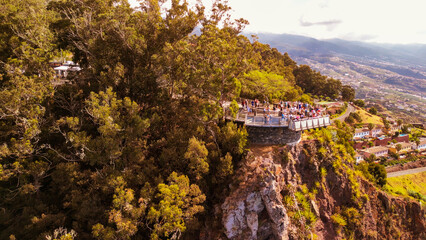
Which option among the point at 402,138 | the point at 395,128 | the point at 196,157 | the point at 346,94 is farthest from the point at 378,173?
the point at 395,128

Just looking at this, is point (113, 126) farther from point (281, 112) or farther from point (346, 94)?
point (346, 94)

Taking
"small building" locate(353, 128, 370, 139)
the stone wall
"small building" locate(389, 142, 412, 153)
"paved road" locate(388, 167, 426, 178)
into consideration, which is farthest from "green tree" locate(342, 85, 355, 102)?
the stone wall

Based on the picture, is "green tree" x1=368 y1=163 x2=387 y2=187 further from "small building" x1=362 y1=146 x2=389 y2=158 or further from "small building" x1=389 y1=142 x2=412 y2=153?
"small building" x1=389 y1=142 x2=412 y2=153

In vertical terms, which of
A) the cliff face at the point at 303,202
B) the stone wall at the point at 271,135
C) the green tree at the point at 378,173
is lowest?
the green tree at the point at 378,173

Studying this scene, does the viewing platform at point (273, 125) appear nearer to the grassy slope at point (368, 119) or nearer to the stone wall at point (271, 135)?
the stone wall at point (271, 135)

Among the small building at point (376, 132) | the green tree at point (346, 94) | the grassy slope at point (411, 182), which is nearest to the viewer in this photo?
the grassy slope at point (411, 182)

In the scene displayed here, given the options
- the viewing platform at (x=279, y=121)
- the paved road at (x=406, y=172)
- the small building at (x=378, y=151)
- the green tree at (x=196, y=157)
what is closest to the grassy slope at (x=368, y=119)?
the small building at (x=378, y=151)

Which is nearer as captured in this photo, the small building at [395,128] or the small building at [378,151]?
the small building at [378,151]

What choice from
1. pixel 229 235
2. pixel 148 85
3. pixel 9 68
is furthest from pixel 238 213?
pixel 9 68
